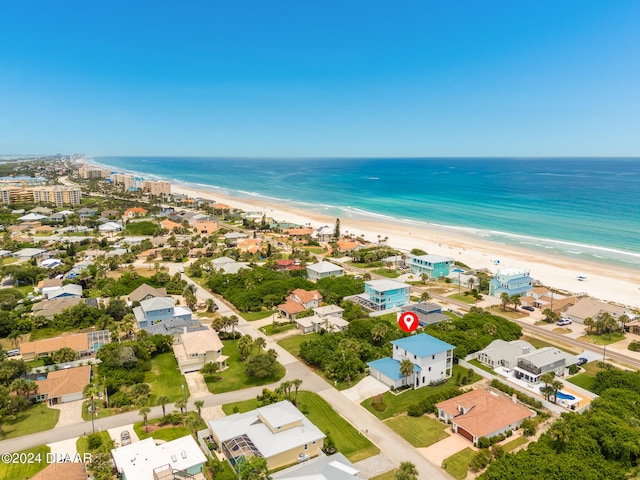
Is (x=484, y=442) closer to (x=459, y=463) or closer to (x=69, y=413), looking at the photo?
(x=459, y=463)

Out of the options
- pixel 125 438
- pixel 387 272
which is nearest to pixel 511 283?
pixel 387 272

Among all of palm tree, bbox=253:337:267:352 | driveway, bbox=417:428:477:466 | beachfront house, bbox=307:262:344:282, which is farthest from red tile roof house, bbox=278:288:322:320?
driveway, bbox=417:428:477:466

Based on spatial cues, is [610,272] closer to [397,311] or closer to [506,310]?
[506,310]

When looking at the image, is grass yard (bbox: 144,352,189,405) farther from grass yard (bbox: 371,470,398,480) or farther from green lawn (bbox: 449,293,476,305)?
green lawn (bbox: 449,293,476,305)

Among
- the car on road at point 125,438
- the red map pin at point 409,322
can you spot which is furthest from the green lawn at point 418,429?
the car on road at point 125,438

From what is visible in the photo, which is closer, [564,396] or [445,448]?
[445,448]
